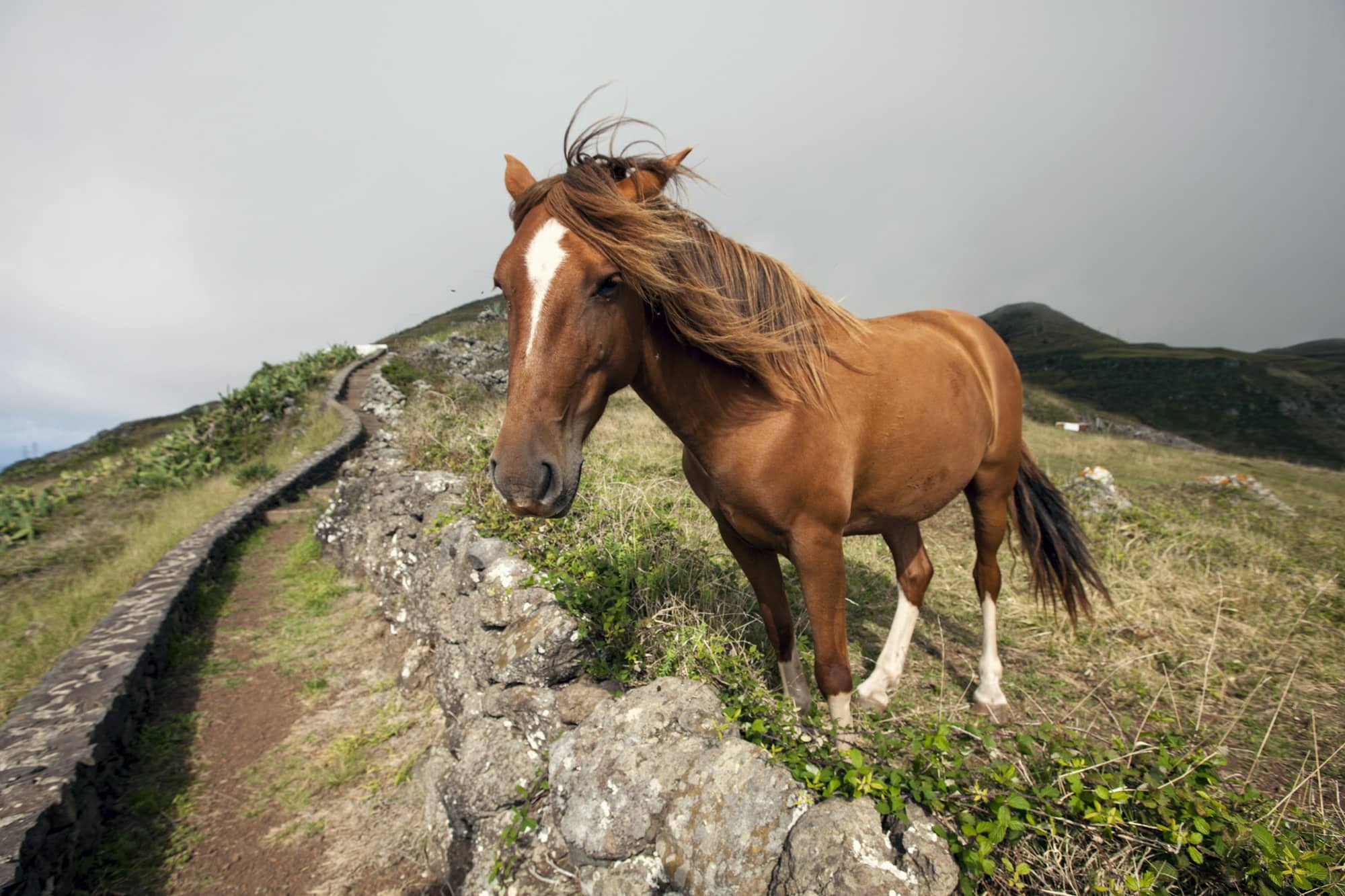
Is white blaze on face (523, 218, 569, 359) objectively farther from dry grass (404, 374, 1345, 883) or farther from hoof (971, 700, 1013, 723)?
hoof (971, 700, 1013, 723)

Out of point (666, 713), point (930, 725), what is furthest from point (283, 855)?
point (930, 725)

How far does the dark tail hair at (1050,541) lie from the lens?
3996 mm

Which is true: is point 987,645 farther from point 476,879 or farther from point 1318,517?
point 1318,517

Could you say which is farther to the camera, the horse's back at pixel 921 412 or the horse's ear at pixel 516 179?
the horse's back at pixel 921 412

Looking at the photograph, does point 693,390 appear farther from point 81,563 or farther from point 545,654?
point 81,563

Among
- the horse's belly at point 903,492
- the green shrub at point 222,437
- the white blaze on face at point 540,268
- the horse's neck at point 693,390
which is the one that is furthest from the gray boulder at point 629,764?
the green shrub at point 222,437

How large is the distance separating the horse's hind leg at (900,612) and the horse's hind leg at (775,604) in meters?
0.65

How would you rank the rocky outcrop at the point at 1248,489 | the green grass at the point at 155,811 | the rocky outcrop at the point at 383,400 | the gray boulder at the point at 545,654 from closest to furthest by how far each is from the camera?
the gray boulder at the point at 545,654, the green grass at the point at 155,811, the rocky outcrop at the point at 1248,489, the rocky outcrop at the point at 383,400

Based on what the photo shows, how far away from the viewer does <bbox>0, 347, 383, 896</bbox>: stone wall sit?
2777mm

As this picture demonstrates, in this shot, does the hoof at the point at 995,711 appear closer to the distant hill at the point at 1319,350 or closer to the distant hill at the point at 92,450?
the distant hill at the point at 92,450

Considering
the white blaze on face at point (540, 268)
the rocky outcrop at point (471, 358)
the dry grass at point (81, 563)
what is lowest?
the dry grass at point (81, 563)

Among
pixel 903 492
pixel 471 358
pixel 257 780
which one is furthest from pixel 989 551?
pixel 471 358

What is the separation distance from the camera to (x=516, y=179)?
2.22m

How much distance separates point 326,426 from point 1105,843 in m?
16.5
